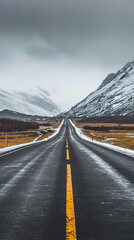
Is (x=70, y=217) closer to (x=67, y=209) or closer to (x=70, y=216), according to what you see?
(x=70, y=216)

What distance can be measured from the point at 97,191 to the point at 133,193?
814 mm

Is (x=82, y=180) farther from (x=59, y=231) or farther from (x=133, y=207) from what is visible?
(x=59, y=231)

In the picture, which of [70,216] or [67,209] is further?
[67,209]

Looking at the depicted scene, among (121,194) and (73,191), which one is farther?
(73,191)

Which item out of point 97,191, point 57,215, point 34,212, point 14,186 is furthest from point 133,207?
point 14,186

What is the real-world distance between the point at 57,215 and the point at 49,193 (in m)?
1.14

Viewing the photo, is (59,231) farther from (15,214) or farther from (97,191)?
(97,191)

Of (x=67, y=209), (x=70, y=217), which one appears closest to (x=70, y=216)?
(x=70, y=217)

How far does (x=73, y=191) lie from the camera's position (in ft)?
13.8

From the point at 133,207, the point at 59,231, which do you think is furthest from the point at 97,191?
the point at 59,231

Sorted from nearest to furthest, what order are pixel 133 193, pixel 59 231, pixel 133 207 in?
pixel 59 231, pixel 133 207, pixel 133 193

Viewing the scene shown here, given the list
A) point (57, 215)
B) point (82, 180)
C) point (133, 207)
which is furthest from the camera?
point (82, 180)

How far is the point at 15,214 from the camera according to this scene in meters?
3.02

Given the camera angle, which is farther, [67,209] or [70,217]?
[67,209]
